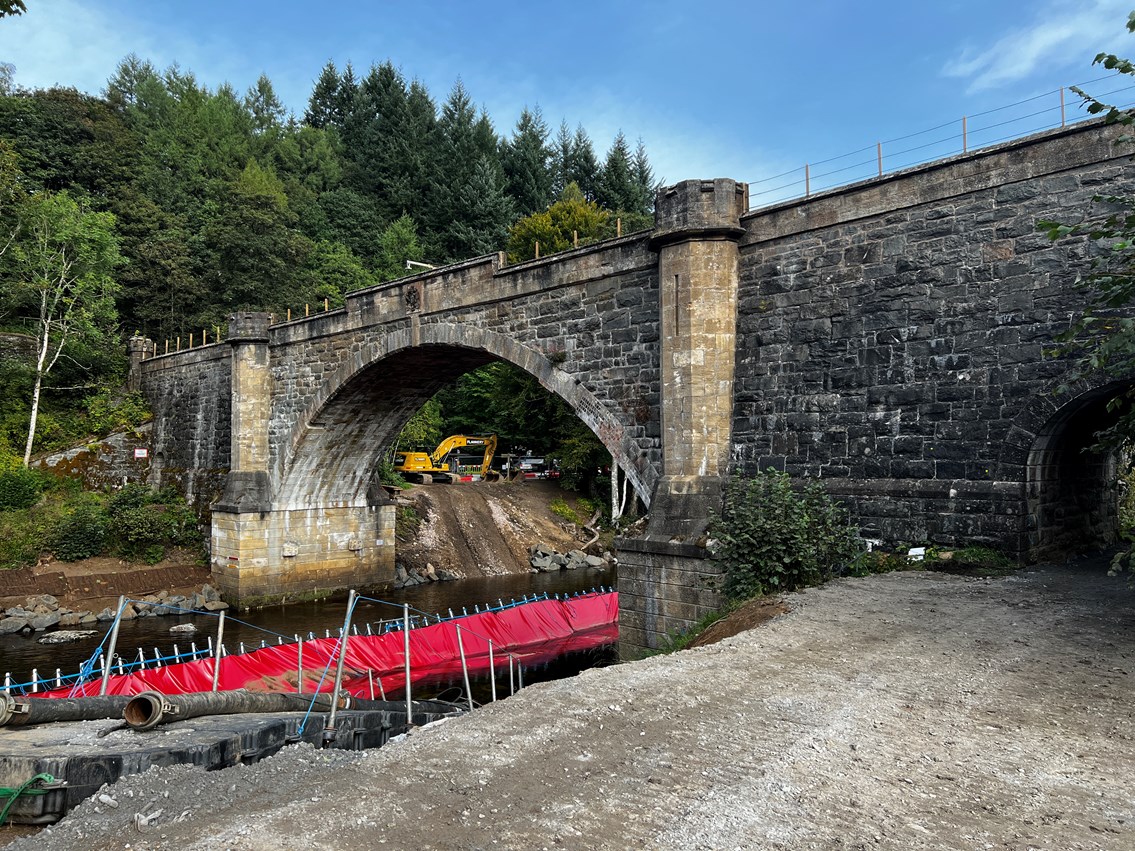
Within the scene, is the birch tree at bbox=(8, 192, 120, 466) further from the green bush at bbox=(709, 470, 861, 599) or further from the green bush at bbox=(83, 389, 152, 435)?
the green bush at bbox=(709, 470, 861, 599)

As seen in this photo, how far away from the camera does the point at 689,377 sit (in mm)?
10992

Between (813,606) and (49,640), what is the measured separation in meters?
16.8

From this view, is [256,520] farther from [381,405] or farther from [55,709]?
[55,709]

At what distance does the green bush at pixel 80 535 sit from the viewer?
67.8 feet

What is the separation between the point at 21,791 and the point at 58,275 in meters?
27.3

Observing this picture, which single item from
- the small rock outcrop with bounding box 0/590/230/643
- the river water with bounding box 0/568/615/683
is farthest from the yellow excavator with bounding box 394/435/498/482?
the small rock outcrop with bounding box 0/590/230/643

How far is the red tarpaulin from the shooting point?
11.4 meters

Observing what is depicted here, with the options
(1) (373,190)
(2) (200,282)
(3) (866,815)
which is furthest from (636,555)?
(1) (373,190)

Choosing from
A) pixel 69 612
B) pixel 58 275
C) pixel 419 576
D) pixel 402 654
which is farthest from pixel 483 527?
pixel 58 275

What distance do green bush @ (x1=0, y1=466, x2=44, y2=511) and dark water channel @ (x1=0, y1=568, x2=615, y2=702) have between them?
5.92 metres

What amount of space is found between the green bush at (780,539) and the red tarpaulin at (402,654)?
16.5 ft

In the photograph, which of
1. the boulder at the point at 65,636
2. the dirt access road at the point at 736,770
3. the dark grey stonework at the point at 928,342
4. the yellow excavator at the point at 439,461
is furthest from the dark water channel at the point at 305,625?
the yellow excavator at the point at 439,461

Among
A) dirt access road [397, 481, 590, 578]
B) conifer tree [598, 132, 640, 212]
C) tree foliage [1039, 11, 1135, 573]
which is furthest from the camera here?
conifer tree [598, 132, 640, 212]

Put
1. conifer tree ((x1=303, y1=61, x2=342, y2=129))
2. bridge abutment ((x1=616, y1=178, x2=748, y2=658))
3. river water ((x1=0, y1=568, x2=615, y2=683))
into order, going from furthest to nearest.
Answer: conifer tree ((x1=303, y1=61, x2=342, y2=129)) → river water ((x1=0, y1=568, x2=615, y2=683)) → bridge abutment ((x1=616, y1=178, x2=748, y2=658))
